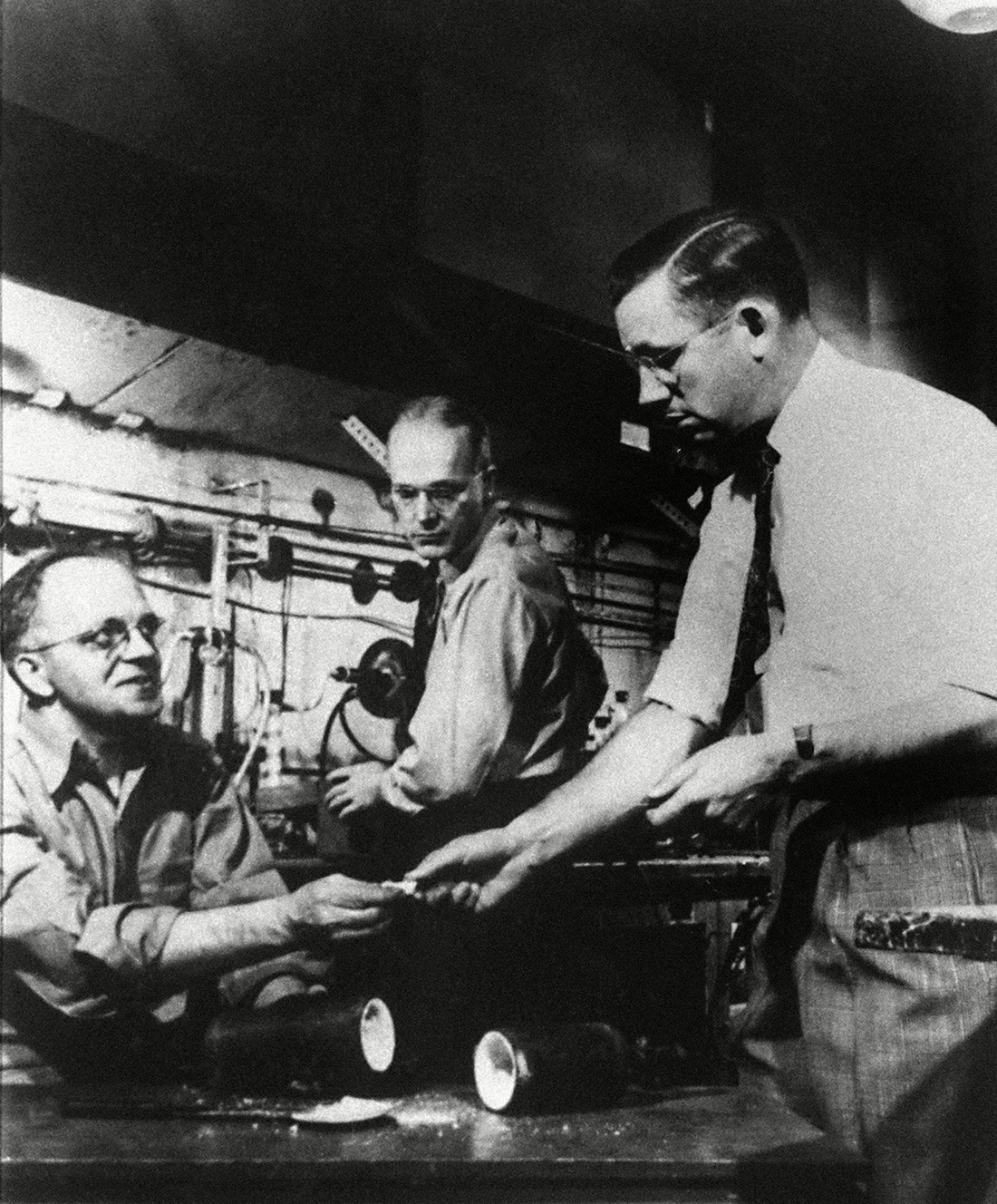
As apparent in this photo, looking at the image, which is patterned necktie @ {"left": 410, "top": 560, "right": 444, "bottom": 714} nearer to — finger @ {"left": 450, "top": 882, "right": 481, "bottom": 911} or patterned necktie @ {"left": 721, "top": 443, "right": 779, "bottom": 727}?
finger @ {"left": 450, "top": 882, "right": 481, "bottom": 911}

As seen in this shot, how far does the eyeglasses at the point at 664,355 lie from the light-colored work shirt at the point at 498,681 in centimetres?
46

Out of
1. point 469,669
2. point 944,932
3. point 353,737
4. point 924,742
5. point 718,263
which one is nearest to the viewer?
point 944,932

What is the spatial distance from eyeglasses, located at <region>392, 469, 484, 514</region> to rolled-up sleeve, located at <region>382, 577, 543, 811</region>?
0.59ft

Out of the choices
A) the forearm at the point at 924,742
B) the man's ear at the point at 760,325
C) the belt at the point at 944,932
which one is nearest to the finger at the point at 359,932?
the forearm at the point at 924,742

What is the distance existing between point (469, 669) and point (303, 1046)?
0.82m

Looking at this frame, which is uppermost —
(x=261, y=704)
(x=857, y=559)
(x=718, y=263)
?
(x=718, y=263)

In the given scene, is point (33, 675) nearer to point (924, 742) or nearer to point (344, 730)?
point (344, 730)

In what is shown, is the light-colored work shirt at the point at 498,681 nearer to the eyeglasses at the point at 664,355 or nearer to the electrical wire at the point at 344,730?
the electrical wire at the point at 344,730

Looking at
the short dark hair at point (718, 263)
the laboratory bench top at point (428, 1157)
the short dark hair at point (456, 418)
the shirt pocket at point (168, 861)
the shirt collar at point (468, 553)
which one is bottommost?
the laboratory bench top at point (428, 1157)

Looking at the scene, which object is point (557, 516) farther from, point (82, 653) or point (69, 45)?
point (69, 45)

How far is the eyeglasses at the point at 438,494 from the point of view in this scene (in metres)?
2.64

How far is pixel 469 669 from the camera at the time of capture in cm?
262

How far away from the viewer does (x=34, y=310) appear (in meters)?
2.29

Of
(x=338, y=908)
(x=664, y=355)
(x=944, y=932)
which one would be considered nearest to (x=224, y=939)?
(x=338, y=908)
